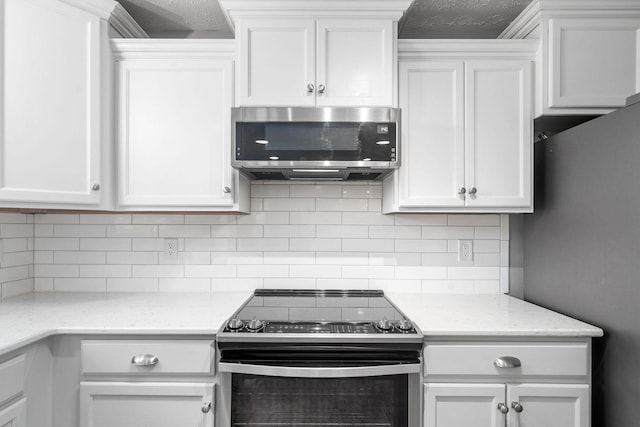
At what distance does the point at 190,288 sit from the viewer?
220cm

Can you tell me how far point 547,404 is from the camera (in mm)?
1493

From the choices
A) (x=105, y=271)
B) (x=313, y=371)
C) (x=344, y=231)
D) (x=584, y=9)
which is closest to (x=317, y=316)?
(x=313, y=371)

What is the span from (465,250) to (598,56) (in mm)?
1130

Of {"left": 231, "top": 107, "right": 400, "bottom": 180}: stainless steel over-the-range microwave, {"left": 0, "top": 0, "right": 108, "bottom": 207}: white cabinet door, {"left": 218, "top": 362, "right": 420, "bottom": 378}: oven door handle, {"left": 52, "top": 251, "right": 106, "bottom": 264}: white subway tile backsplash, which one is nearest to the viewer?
{"left": 218, "top": 362, "right": 420, "bottom": 378}: oven door handle

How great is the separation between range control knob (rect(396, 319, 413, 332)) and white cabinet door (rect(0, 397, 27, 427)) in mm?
1402

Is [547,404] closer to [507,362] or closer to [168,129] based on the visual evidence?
[507,362]

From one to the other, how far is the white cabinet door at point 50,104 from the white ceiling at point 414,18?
0.39m

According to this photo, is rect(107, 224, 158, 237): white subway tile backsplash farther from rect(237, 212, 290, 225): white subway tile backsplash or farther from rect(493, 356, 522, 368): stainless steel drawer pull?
rect(493, 356, 522, 368): stainless steel drawer pull

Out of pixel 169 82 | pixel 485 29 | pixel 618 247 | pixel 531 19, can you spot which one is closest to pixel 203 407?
pixel 169 82

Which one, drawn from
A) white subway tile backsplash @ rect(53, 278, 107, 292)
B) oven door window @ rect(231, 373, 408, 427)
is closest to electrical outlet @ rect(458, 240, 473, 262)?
oven door window @ rect(231, 373, 408, 427)

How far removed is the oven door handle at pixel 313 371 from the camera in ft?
4.68

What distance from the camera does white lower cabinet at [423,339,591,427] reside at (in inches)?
58.5

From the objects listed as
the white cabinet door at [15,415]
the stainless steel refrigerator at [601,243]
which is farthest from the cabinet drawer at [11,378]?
the stainless steel refrigerator at [601,243]

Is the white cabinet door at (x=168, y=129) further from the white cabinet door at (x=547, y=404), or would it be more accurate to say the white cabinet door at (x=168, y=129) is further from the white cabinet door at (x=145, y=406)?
the white cabinet door at (x=547, y=404)
